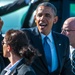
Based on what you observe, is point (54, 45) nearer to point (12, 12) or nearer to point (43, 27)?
point (43, 27)

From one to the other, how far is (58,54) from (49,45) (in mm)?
129

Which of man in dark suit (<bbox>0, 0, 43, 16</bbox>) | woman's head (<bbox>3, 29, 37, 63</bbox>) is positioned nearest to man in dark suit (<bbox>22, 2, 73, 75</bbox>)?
woman's head (<bbox>3, 29, 37, 63</bbox>)

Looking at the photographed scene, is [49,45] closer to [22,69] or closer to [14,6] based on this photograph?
[22,69]

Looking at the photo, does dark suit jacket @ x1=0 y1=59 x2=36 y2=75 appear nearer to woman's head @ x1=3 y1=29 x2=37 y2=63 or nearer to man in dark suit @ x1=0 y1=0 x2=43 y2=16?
woman's head @ x1=3 y1=29 x2=37 y2=63

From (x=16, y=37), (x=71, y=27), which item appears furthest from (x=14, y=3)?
(x=16, y=37)

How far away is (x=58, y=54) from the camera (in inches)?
136

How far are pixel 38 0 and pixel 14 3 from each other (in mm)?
464

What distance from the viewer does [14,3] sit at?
6.59m

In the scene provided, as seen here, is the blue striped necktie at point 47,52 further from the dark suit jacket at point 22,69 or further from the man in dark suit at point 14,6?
the man in dark suit at point 14,6

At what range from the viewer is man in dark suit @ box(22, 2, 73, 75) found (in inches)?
133

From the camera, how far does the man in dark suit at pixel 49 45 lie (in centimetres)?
338

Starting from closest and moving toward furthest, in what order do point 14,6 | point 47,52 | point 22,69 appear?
point 22,69 < point 47,52 < point 14,6

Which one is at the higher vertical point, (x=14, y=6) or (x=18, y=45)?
(x=18, y=45)

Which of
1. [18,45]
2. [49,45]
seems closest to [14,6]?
[49,45]
